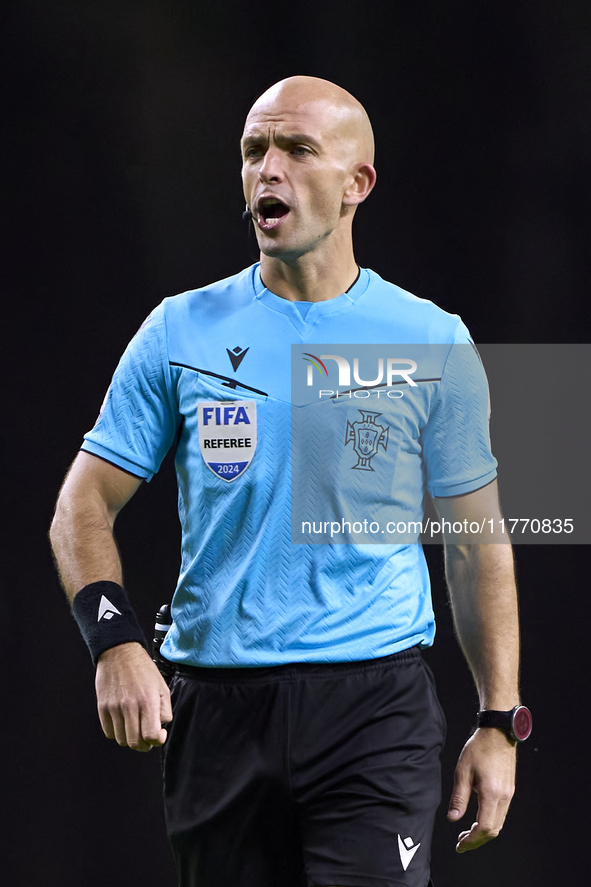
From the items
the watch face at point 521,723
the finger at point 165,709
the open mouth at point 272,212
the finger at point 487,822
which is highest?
the open mouth at point 272,212

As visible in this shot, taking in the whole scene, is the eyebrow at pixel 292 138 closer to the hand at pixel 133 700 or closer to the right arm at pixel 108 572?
the right arm at pixel 108 572

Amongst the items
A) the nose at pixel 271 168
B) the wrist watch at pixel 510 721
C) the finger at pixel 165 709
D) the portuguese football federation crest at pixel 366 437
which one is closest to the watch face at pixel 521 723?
the wrist watch at pixel 510 721

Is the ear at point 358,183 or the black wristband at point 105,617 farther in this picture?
the ear at point 358,183

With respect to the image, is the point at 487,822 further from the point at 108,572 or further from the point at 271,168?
the point at 271,168

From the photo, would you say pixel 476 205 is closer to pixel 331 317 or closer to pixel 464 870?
pixel 331 317

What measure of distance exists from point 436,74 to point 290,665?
6.62 feet

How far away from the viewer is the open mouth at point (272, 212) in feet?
7.61

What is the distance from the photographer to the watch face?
225 centimetres

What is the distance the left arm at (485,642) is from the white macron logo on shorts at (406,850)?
0.51 ft

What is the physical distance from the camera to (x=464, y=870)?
350cm

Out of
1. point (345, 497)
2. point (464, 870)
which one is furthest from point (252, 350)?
point (464, 870)

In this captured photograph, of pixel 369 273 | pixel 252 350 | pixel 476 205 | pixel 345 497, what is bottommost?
pixel 345 497

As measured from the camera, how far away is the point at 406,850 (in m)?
2.09

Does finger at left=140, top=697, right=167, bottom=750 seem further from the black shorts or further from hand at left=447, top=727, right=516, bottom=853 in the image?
hand at left=447, top=727, right=516, bottom=853
